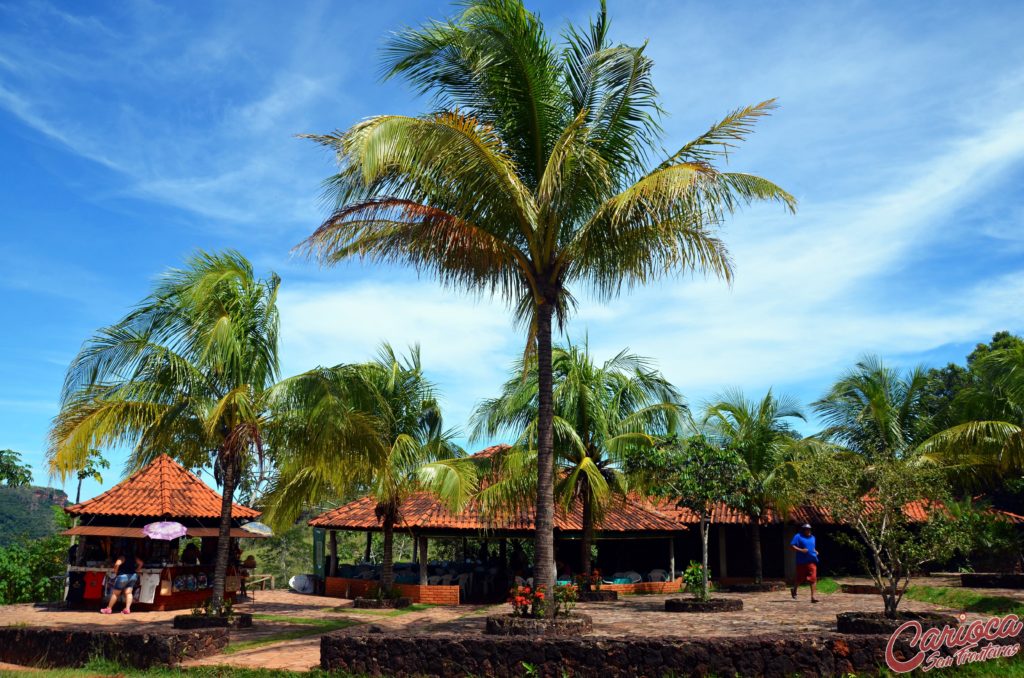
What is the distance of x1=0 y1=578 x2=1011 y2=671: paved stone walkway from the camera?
1152 centimetres

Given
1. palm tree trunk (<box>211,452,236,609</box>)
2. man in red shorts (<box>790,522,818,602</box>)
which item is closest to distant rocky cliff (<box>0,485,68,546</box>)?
palm tree trunk (<box>211,452,236,609</box>)

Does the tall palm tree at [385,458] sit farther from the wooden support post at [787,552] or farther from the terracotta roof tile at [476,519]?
the wooden support post at [787,552]

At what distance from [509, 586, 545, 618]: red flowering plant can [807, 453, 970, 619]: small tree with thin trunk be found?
13.6 ft

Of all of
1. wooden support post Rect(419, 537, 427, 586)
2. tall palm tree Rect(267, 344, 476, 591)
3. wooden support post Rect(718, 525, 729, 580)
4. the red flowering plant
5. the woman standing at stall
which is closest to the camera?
the red flowering plant

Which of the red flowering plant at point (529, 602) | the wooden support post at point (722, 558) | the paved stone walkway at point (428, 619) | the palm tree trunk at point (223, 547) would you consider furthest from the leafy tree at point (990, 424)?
the palm tree trunk at point (223, 547)

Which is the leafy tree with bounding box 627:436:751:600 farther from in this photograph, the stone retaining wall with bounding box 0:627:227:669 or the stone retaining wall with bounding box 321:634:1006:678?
the stone retaining wall with bounding box 0:627:227:669

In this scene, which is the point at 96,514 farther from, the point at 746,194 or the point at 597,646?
the point at 746,194

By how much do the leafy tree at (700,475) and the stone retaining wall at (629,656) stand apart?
685 centimetres

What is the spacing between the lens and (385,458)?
13.6m

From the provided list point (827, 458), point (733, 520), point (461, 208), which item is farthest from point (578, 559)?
point (461, 208)

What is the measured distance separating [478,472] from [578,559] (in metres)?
9.64

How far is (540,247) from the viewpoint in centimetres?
1153

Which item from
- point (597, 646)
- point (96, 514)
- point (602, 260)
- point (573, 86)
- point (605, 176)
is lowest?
point (597, 646)

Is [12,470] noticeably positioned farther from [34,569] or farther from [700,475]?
[700,475]
